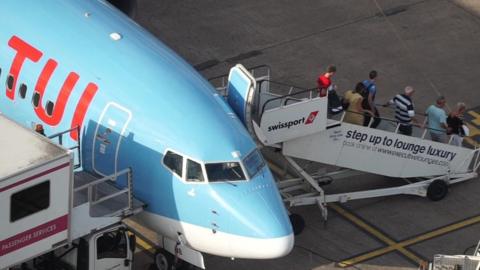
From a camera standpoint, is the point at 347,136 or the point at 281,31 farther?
the point at 281,31

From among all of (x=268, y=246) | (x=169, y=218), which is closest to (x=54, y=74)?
(x=169, y=218)

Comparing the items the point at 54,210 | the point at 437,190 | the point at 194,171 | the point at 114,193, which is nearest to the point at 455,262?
the point at 437,190

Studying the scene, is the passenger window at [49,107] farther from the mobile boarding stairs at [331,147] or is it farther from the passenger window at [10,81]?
the mobile boarding stairs at [331,147]

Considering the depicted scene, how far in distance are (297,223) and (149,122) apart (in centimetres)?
575

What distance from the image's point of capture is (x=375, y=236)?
1086 inches

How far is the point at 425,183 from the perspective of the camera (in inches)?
1139

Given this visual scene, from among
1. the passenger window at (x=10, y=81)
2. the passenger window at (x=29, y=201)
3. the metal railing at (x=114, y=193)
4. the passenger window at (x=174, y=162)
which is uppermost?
the passenger window at (x=10, y=81)

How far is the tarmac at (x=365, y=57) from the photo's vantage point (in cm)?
2759

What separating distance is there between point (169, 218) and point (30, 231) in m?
3.11

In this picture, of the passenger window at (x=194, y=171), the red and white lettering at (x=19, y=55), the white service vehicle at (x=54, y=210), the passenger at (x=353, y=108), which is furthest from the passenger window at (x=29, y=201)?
the passenger at (x=353, y=108)

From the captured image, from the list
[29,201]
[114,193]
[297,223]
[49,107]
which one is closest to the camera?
[29,201]

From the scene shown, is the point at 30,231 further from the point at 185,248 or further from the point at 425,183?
the point at 425,183

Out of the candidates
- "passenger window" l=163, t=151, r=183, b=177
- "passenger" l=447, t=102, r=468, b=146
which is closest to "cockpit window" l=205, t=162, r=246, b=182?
"passenger window" l=163, t=151, r=183, b=177

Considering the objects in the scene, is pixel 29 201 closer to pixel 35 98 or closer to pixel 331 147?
pixel 35 98
